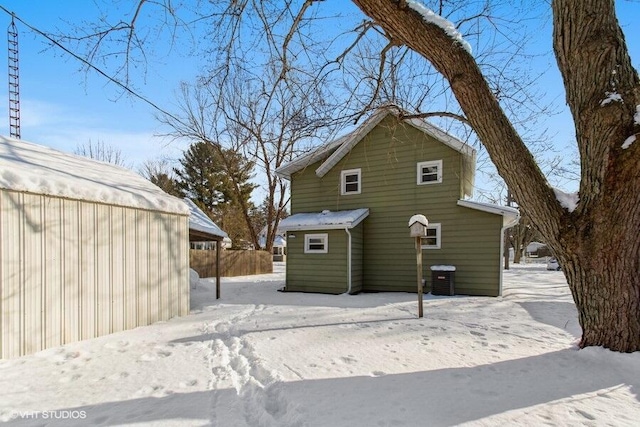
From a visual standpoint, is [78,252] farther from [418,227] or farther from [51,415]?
[418,227]

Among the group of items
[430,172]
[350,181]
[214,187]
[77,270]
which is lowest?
[77,270]

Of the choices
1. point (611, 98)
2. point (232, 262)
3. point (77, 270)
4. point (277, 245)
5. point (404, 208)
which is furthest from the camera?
point (277, 245)

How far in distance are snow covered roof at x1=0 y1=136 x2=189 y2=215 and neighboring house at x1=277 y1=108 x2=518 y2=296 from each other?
16.6ft

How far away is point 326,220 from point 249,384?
7697mm

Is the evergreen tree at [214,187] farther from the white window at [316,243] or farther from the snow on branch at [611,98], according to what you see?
the snow on branch at [611,98]

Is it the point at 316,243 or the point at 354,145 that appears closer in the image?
the point at 316,243

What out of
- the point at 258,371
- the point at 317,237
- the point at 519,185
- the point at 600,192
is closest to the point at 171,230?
the point at 258,371

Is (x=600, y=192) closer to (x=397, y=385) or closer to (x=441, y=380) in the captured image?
(x=441, y=380)

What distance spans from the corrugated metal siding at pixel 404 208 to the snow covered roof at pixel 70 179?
19.1 ft

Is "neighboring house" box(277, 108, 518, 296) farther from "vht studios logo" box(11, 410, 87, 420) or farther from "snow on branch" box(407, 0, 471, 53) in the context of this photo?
"vht studios logo" box(11, 410, 87, 420)

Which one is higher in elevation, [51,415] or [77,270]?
[77,270]

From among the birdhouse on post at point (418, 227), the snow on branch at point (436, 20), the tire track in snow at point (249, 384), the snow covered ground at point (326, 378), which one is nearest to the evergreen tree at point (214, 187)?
the birdhouse on post at point (418, 227)

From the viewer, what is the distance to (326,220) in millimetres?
10859

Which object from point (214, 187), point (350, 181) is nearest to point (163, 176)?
point (214, 187)
